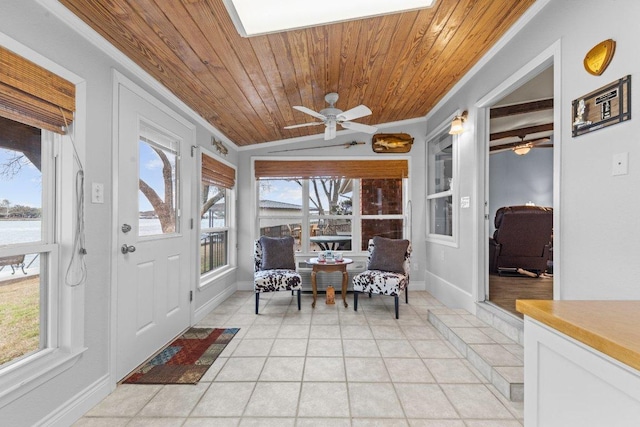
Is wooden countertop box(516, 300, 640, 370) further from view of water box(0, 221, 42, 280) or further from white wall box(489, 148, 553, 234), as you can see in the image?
white wall box(489, 148, 553, 234)

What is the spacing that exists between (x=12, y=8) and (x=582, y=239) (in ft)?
10.3

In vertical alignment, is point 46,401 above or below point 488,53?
below

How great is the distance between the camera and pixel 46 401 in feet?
4.99

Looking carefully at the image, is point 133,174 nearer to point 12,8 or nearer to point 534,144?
point 12,8

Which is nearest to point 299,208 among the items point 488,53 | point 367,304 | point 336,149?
point 336,149

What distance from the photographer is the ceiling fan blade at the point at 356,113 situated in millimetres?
2709

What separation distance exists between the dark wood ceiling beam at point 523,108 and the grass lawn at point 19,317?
4.53 m

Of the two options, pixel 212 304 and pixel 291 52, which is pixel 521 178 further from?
pixel 212 304

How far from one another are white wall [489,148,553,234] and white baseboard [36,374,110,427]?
7088 mm

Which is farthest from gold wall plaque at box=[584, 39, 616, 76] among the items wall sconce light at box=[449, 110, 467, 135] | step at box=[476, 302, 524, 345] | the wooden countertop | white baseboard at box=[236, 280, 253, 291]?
white baseboard at box=[236, 280, 253, 291]

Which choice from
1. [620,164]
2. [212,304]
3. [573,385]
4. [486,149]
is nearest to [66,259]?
[212,304]

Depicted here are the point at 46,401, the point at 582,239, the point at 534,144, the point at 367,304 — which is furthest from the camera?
the point at 534,144

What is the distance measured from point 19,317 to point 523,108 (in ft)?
15.9

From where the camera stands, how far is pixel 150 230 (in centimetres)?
246
